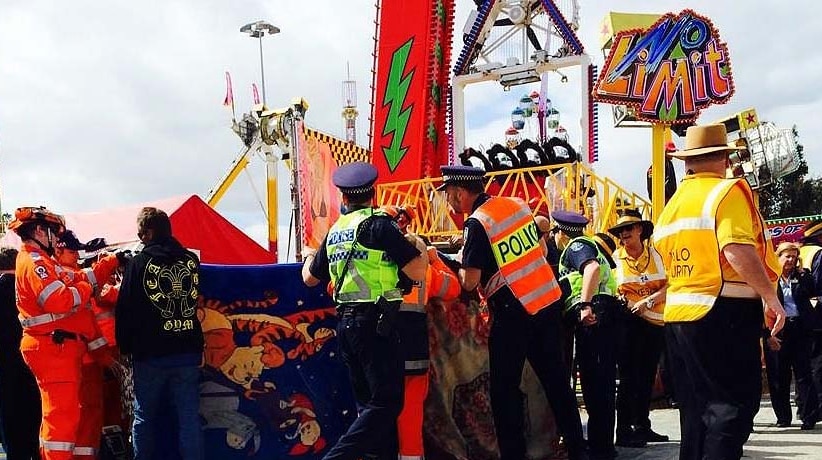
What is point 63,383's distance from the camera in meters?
5.27

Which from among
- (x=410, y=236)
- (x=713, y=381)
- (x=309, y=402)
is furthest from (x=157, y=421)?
(x=713, y=381)

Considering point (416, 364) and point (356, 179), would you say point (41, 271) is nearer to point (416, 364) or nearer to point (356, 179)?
point (356, 179)

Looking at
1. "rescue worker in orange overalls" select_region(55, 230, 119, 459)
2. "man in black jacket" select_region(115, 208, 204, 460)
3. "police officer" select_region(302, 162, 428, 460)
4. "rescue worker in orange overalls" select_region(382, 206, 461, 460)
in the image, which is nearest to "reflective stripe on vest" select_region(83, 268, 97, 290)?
"rescue worker in orange overalls" select_region(55, 230, 119, 459)

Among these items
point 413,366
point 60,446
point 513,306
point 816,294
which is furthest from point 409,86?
point 60,446

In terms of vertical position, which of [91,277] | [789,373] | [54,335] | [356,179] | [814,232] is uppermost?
[356,179]

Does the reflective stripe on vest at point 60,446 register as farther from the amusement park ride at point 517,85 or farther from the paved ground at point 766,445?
the amusement park ride at point 517,85

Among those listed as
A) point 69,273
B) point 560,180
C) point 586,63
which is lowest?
point 69,273

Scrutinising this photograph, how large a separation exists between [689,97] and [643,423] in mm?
8278

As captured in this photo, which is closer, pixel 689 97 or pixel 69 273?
pixel 69 273

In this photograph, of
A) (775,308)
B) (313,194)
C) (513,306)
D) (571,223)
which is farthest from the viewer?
(313,194)

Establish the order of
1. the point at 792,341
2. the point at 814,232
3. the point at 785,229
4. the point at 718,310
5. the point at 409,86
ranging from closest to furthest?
the point at 718,310
the point at 792,341
the point at 814,232
the point at 409,86
the point at 785,229

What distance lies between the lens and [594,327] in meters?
5.79

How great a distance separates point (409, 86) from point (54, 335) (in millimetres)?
11165

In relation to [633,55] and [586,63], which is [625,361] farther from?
[586,63]
